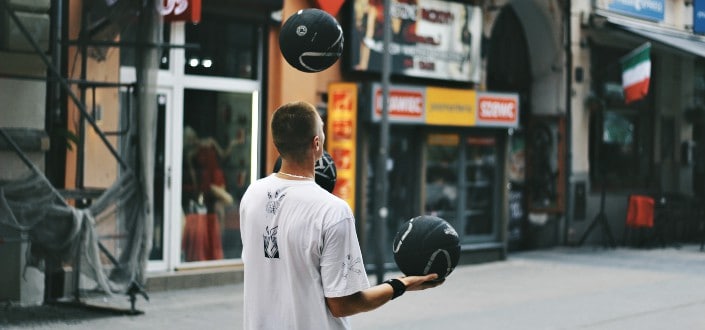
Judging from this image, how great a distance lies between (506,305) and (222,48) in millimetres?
4808

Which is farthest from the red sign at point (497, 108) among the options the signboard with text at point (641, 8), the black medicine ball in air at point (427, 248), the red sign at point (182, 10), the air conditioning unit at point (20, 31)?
the black medicine ball in air at point (427, 248)

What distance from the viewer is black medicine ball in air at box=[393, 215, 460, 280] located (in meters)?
3.44

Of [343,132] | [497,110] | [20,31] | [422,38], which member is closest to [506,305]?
[343,132]

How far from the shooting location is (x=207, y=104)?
43.0 feet

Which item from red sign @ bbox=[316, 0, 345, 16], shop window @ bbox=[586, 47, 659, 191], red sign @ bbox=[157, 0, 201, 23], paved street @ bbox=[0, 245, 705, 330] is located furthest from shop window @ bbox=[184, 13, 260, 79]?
shop window @ bbox=[586, 47, 659, 191]

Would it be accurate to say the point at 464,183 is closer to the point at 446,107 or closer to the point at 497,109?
the point at 497,109

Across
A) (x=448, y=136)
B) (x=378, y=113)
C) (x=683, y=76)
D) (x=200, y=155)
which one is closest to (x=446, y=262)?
(x=200, y=155)

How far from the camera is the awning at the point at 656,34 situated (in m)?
19.2

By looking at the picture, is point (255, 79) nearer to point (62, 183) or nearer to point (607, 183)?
point (62, 183)

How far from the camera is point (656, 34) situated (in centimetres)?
2031

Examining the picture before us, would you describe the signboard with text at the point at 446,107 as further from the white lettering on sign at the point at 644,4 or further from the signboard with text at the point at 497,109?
the white lettering on sign at the point at 644,4

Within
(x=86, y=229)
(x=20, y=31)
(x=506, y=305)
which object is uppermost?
(x=20, y=31)

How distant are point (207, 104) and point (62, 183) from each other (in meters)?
2.46

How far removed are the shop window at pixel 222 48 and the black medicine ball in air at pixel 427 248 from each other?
9645mm
